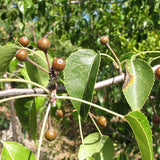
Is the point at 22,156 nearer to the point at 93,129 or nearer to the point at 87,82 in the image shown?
the point at 87,82

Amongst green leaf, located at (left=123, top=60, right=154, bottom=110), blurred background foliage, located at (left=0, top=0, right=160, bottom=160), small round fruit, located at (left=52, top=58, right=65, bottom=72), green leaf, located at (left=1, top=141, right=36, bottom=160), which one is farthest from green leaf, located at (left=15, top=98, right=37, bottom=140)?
blurred background foliage, located at (left=0, top=0, right=160, bottom=160)

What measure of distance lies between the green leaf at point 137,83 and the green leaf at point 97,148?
38cm

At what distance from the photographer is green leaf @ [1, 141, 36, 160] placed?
872mm

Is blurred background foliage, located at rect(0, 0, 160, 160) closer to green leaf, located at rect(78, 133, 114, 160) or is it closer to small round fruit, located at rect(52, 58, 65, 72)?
green leaf, located at rect(78, 133, 114, 160)

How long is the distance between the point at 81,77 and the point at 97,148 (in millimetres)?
510

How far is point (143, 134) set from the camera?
2.16ft

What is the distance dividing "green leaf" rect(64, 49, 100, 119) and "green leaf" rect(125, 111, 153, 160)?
192mm

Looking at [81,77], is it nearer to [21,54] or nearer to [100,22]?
[21,54]

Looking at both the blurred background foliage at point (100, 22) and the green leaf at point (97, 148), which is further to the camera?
the blurred background foliage at point (100, 22)

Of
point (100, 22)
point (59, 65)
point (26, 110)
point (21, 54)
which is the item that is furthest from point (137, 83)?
point (100, 22)

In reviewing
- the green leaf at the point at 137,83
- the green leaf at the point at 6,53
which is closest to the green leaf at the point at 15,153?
the green leaf at the point at 6,53

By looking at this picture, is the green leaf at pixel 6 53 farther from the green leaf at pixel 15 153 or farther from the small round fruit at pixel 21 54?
the green leaf at pixel 15 153

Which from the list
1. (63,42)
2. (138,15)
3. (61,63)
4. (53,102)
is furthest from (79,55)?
(63,42)

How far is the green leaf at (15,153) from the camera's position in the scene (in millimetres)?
872
